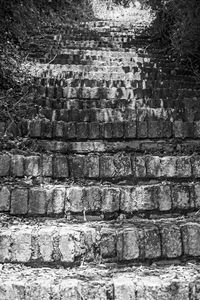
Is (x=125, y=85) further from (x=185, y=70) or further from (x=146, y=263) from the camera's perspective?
(x=146, y=263)

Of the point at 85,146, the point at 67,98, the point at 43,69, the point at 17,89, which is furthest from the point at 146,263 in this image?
the point at 43,69

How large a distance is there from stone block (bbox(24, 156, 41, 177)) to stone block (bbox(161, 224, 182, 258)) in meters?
0.99

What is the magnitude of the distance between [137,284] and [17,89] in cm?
261

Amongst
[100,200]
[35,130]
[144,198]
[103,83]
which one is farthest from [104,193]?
[103,83]

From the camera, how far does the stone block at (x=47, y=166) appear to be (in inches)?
115

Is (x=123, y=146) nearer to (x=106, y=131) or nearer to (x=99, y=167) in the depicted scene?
(x=106, y=131)

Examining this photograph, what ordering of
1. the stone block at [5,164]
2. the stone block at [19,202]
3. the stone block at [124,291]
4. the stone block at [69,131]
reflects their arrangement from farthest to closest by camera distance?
the stone block at [69,131], the stone block at [5,164], the stone block at [19,202], the stone block at [124,291]

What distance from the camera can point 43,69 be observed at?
4.67 meters

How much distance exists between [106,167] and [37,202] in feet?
1.84

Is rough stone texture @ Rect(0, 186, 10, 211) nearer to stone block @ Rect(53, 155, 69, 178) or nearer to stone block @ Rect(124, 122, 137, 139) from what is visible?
stone block @ Rect(53, 155, 69, 178)

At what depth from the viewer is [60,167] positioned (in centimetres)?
294

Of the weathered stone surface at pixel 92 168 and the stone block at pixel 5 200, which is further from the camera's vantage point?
the weathered stone surface at pixel 92 168

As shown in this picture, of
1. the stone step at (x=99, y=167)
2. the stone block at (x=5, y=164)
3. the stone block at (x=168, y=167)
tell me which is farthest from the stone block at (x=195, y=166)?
the stone block at (x=5, y=164)

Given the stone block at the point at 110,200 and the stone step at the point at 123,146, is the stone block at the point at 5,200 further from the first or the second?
the stone step at the point at 123,146
